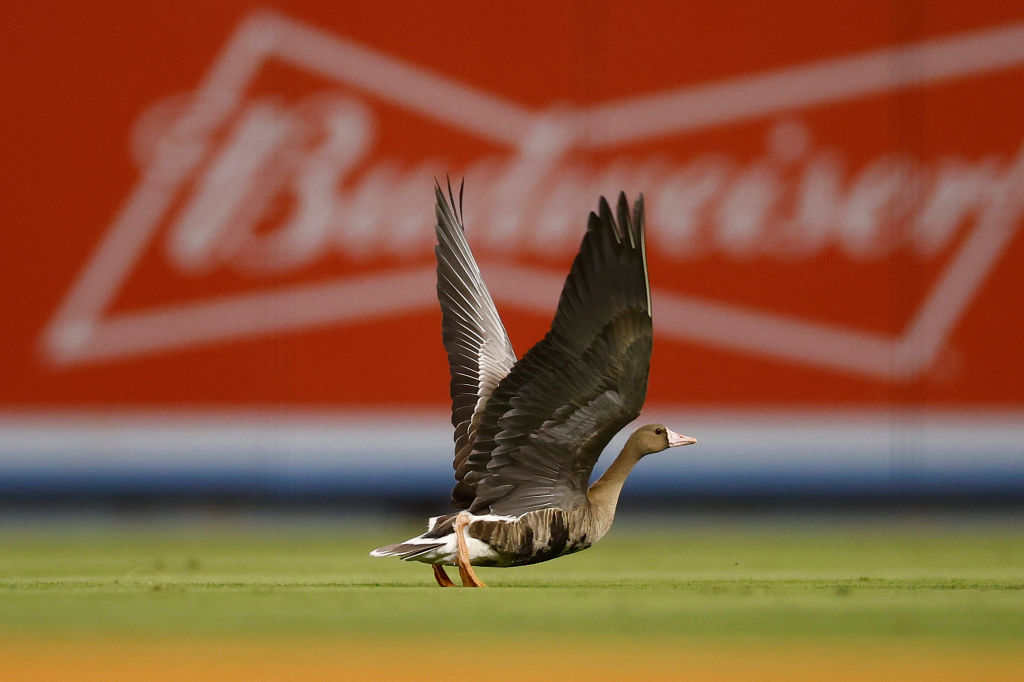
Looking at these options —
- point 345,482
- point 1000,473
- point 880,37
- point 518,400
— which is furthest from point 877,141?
point 518,400

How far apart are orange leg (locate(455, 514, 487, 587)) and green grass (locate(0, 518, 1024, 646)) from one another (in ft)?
0.35

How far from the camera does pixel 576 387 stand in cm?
385

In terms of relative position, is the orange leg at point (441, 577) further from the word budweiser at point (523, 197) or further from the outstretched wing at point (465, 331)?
the word budweiser at point (523, 197)

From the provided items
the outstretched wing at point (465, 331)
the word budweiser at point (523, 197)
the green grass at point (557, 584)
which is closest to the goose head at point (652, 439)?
the green grass at point (557, 584)

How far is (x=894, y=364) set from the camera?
689cm

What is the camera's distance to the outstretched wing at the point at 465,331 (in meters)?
4.69

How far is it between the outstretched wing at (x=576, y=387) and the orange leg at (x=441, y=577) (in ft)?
0.67

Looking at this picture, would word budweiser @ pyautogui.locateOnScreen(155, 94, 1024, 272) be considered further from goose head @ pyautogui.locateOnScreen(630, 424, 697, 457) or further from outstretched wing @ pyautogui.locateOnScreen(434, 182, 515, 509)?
goose head @ pyautogui.locateOnScreen(630, 424, 697, 457)

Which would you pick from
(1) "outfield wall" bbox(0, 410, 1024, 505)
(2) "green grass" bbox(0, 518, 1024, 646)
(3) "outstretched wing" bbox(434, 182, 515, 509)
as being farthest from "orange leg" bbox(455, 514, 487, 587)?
(1) "outfield wall" bbox(0, 410, 1024, 505)

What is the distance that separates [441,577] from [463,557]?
25 cm

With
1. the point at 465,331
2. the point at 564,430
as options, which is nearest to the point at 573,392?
the point at 564,430

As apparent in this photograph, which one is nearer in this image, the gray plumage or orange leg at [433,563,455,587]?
the gray plumage

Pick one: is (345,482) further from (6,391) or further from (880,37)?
(880,37)

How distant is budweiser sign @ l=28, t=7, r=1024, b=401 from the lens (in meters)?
6.93
